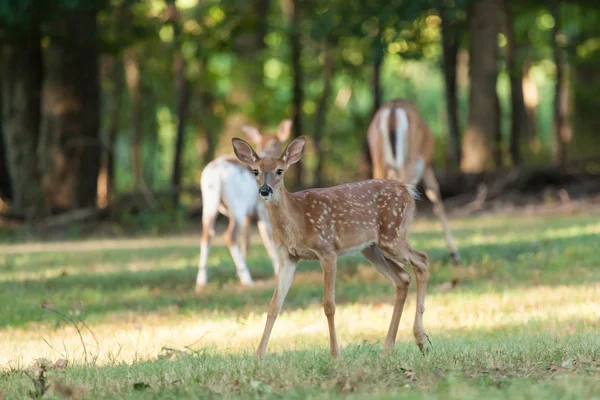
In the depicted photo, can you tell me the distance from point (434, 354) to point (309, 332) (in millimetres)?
2394

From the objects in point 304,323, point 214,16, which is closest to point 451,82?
point 214,16

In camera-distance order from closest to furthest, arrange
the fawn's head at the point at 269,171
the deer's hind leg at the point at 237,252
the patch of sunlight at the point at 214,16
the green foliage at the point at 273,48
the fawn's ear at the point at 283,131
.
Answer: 1. the fawn's head at the point at 269,171
2. the deer's hind leg at the point at 237,252
3. the fawn's ear at the point at 283,131
4. the green foliage at the point at 273,48
5. the patch of sunlight at the point at 214,16

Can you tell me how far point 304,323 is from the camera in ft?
32.2

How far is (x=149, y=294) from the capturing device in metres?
11.9

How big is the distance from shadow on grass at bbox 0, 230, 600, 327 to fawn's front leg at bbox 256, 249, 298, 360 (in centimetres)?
318

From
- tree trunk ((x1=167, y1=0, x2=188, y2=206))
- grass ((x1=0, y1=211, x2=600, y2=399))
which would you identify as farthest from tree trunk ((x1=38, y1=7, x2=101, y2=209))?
grass ((x1=0, y1=211, x2=600, y2=399))

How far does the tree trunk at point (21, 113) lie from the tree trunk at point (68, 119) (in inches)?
19.5

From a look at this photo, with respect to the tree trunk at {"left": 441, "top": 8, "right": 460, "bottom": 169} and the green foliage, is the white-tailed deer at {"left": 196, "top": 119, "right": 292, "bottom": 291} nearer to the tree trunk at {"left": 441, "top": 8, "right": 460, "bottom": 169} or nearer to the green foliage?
the green foliage

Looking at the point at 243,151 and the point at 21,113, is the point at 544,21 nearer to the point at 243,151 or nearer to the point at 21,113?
the point at 21,113

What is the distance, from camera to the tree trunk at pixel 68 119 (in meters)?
20.8

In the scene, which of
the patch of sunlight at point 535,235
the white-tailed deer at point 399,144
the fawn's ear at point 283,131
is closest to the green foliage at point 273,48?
the patch of sunlight at point 535,235

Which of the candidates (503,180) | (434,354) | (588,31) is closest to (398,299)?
(434,354)

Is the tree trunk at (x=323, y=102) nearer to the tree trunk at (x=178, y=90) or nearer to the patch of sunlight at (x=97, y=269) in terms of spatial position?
the tree trunk at (x=178, y=90)

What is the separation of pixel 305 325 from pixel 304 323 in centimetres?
9
